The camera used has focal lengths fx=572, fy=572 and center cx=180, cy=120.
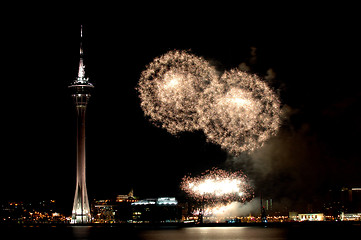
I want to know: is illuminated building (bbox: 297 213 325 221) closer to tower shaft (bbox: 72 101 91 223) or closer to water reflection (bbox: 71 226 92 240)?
tower shaft (bbox: 72 101 91 223)

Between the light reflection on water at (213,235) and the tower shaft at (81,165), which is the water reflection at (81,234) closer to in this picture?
the tower shaft at (81,165)

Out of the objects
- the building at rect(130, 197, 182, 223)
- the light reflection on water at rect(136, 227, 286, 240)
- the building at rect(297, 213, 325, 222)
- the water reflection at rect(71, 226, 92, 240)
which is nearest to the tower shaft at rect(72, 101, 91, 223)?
the water reflection at rect(71, 226, 92, 240)

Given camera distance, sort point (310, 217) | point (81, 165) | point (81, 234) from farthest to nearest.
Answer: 1. point (310, 217)
2. point (81, 165)
3. point (81, 234)

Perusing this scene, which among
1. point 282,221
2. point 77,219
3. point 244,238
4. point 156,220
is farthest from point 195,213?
point 244,238

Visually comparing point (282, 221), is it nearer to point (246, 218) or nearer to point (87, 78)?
point (246, 218)

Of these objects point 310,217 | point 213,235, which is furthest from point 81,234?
point 310,217

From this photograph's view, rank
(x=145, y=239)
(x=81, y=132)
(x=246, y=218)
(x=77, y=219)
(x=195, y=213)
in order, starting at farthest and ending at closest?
(x=195, y=213) < (x=246, y=218) < (x=77, y=219) < (x=81, y=132) < (x=145, y=239)

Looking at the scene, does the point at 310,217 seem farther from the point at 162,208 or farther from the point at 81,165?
the point at 81,165

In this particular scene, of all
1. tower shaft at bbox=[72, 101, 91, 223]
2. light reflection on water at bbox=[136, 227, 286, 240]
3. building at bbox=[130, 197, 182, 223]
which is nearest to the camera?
light reflection on water at bbox=[136, 227, 286, 240]
